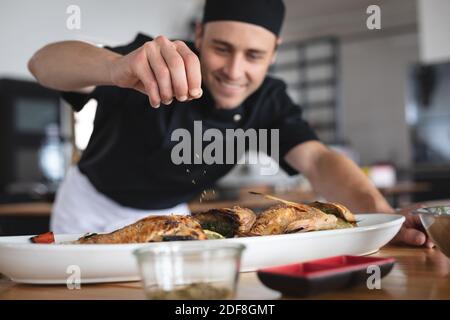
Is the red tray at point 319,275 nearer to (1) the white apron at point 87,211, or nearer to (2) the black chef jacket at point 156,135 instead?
(2) the black chef jacket at point 156,135

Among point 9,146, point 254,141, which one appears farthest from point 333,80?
point 254,141

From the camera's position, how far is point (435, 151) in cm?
529

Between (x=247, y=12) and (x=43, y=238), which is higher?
(x=247, y=12)

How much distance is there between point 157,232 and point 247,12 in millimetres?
1081

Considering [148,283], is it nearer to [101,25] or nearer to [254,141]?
[254,141]

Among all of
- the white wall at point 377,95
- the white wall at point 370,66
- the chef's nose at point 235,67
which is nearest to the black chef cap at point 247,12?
the chef's nose at point 235,67

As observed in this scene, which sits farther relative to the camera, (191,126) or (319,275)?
(191,126)

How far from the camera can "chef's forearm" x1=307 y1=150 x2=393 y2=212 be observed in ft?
4.49

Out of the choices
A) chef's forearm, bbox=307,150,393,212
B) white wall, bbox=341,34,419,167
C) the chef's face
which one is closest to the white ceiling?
white wall, bbox=341,34,419,167

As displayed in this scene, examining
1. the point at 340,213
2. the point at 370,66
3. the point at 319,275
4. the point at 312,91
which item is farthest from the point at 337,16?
the point at 319,275

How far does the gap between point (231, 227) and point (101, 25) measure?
5.31 m

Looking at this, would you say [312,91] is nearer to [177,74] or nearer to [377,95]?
[377,95]

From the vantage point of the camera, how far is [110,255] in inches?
27.6

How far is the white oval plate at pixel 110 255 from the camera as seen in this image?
27.5 inches
